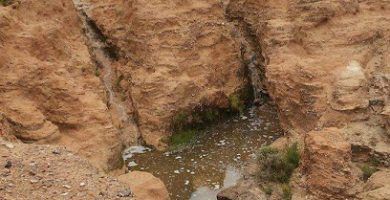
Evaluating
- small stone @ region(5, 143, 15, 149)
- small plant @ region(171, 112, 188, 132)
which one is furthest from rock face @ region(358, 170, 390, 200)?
small stone @ region(5, 143, 15, 149)

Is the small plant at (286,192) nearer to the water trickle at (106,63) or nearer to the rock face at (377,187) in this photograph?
the rock face at (377,187)

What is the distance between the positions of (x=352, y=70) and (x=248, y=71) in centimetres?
462

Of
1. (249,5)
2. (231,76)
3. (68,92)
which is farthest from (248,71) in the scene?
(68,92)

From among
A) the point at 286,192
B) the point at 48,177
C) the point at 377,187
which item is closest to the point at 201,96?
the point at 286,192

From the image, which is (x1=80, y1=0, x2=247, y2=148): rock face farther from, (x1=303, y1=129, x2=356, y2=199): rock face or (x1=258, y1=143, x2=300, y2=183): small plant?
(x1=303, y1=129, x2=356, y2=199): rock face

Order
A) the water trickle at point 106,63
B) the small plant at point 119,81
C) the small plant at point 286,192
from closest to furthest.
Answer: the small plant at point 286,192 → the water trickle at point 106,63 → the small plant at point 119,81

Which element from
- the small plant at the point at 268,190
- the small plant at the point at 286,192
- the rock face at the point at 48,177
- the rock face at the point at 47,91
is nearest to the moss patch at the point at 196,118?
the rock face at the point at 47,91

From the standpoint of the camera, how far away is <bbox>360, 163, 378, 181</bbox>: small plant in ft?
41.1

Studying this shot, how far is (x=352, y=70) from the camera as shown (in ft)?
47.7

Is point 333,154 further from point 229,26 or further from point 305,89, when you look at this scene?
point 229,26

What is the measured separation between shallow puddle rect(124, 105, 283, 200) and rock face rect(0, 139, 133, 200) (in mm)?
3821

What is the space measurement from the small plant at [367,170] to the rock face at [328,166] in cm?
39

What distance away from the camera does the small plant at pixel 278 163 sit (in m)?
13.4

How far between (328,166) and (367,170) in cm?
105
